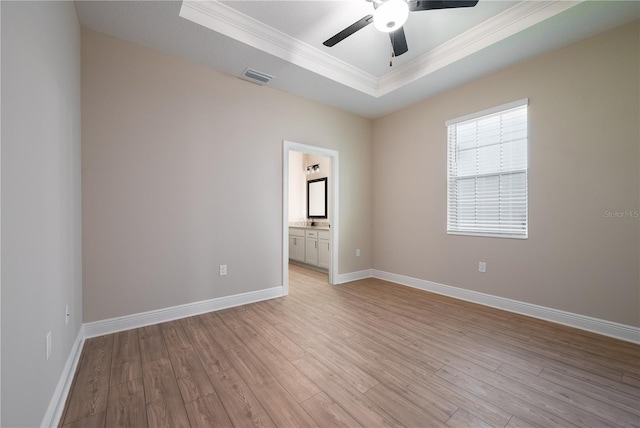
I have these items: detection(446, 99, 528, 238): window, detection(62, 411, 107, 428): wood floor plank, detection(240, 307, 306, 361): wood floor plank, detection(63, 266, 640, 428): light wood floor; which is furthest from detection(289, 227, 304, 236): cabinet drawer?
detection(62, 411, 107, 428): wood floor plank

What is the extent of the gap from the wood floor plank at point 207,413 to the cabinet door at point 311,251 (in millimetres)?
3662

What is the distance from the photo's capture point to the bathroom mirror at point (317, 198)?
19.5ft

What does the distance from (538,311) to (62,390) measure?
160 inches

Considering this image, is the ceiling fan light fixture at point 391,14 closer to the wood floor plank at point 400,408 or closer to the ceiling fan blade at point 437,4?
the ceiling fan blade at point 437,4

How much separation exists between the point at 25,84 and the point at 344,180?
12.1 ft

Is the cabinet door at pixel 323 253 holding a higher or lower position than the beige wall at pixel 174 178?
lower

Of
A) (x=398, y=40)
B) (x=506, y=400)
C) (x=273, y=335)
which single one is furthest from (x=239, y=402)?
(x=398, y=40)

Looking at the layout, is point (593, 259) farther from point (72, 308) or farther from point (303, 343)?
point (72, 308)

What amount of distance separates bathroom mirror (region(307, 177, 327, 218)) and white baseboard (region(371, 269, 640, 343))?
2.44 meters

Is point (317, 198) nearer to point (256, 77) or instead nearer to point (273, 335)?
point (256, 77)

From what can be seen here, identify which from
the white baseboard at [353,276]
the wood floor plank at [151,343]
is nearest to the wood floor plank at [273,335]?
the wood floor plank at [151,343]

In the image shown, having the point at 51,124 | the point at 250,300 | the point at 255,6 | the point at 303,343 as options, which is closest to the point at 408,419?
the point at 303,343

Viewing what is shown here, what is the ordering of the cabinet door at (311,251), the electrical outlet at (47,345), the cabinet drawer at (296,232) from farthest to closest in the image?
the cabinet drawer at (296,232), the cabinet door at (311,251), the electrical outlet at (47,345)

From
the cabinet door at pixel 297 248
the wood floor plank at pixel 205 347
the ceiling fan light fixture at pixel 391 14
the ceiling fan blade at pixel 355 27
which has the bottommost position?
the wood floor plank at pixel 205 347
